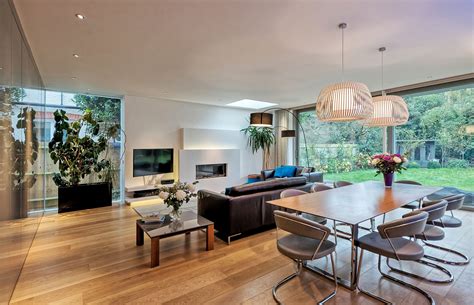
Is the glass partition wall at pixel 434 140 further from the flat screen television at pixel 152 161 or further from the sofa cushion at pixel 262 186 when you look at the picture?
the flat screen television at pixel 152 161

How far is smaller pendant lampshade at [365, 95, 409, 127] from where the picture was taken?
10.6 feet

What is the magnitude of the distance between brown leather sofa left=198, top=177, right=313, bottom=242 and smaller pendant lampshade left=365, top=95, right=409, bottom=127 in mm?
1759

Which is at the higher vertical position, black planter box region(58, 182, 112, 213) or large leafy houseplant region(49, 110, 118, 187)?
large leafy houseplant region(49, 110, 118, 187)

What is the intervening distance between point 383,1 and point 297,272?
2859mm

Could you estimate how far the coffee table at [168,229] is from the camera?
2.77 metres


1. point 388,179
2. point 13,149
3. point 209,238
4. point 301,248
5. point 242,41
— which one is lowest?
point 209,238

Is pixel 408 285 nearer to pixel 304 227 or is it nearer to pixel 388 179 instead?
pixel 304 227

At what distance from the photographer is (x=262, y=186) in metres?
3.79

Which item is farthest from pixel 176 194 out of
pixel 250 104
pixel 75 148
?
pixel 250 104

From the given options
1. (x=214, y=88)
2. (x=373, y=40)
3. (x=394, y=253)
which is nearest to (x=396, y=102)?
(x=373, y=40)

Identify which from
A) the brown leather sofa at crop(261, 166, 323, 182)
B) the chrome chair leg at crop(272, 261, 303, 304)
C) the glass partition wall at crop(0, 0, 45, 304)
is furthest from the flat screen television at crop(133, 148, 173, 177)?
the chrome chair leg at crop(272, 261, 303, 304)

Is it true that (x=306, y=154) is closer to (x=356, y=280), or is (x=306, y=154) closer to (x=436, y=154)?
(x=436, y=154)

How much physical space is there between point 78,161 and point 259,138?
518 cm

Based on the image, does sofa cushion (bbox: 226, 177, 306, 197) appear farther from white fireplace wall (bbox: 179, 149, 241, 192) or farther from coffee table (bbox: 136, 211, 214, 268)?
white fireplace wall (bbox: 179, 149, 241, 192)
